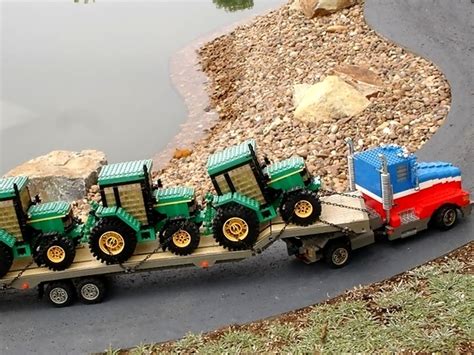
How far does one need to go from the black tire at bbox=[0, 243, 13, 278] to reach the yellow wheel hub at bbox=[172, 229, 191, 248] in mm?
2265

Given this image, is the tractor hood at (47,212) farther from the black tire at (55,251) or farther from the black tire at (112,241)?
the black tire at (112,241)

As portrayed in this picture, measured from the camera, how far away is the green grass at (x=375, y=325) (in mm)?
8469

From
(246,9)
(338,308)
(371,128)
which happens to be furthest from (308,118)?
(246,9)

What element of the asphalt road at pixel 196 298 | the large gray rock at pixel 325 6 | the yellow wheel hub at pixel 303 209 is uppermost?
the large gray rock at pixel 325 6

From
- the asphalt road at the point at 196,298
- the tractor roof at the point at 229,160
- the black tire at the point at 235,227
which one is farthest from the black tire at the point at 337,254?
the tractor roof at the point at 229,160

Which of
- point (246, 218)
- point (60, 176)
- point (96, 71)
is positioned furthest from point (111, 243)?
point (96, 71)

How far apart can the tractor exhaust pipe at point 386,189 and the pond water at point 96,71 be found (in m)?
9.19

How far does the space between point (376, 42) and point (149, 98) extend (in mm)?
7169

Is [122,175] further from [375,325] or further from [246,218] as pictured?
[375,325]

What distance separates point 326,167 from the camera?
44.9 feet

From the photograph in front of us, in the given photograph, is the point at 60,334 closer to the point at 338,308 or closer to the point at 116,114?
the point at 338,308

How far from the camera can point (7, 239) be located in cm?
1002

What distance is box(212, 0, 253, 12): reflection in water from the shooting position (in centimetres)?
2857

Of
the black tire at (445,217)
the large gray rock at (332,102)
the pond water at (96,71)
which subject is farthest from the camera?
the pond water at (96,71)
